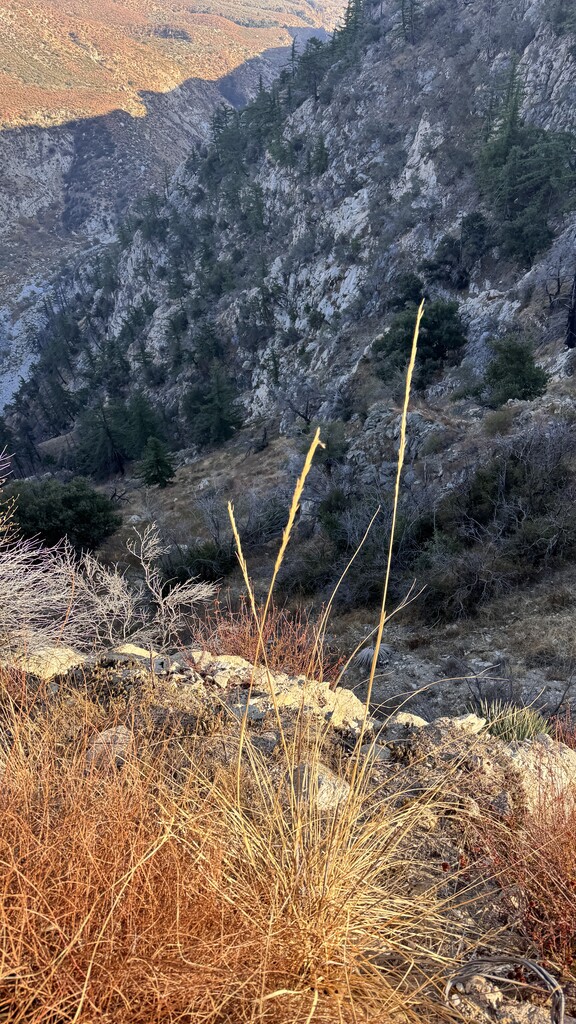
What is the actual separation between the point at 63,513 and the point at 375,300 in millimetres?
20272

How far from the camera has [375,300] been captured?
1045 inches

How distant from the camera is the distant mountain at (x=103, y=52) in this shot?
75.4 m

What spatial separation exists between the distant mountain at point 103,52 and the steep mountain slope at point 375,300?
45359mm

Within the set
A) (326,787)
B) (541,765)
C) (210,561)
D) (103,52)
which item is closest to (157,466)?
(210,561)

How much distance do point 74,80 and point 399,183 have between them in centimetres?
8215

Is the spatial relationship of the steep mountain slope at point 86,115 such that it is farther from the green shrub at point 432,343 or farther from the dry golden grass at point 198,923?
the dry golden grass at point 198,923

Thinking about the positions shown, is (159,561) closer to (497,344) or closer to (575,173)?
(497,344)

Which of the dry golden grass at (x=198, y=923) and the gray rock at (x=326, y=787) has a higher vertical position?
the dry golden grass at (x=198, y=923)

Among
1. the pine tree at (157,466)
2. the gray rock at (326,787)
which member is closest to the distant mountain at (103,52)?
the pine tree at (157,466)

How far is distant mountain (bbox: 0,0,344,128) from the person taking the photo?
75.4m

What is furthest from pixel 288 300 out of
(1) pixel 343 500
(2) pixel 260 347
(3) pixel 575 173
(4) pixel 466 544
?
(4) pixel 466 544

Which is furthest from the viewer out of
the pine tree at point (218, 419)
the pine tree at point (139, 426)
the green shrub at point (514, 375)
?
the pine tree at point (139, 426)

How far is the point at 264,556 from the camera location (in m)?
13.0

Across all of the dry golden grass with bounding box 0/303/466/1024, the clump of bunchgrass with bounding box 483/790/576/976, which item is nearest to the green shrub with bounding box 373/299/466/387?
the clump of bunchgrass with bounding box 483/790/576/976
